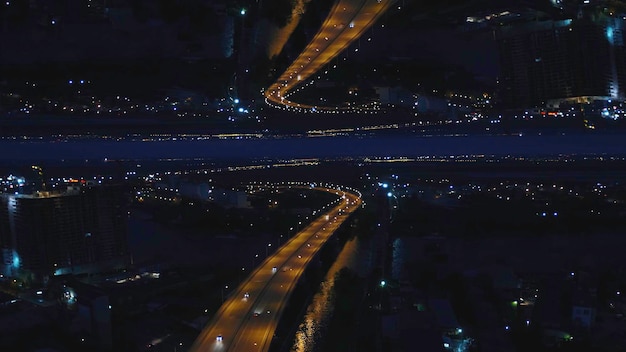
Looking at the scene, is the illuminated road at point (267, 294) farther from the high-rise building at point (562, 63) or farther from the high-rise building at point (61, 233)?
the high-rise building at point (562, 63)

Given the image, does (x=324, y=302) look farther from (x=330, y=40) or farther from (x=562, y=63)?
(x=562, y=63)

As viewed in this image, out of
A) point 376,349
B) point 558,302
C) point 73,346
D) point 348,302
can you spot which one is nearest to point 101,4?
point 73,346

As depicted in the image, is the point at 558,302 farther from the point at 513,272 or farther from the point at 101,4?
the point at 101,4

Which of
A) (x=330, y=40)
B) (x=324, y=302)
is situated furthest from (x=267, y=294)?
(x=330, y=40)

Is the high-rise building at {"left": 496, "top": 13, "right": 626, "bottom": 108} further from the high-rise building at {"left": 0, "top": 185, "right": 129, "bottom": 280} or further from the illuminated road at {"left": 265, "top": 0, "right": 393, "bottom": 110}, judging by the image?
the high-rise building at {"left": 0, "top": 185, "right": 129, "bottom": 280}

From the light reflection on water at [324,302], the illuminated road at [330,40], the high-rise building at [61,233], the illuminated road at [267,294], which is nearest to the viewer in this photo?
the illuminated road at [267,294]

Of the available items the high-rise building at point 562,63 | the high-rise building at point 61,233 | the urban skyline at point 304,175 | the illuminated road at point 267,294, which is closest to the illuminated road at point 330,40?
the urban skyline at point 304,175

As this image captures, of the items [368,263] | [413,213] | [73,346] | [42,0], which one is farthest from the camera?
[413,213]
